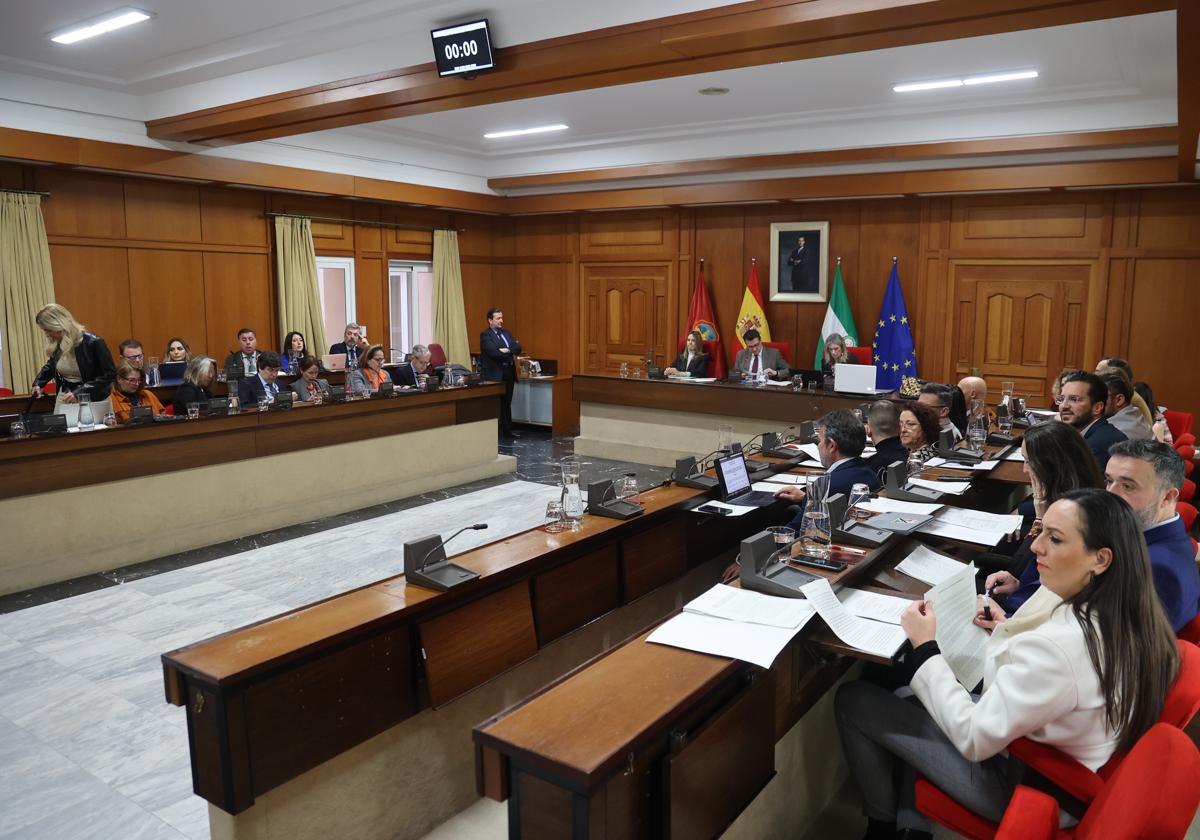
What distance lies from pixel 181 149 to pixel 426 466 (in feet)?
11.9

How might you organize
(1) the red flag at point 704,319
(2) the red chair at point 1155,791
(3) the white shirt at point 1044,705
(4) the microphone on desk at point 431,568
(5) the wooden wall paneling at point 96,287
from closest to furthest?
Result: (2) the red chair at point 1155,791 → (3) the white shirt at point 1044,705 → (4) the microphone on desk at point 431,568 → (5) the wooden wall paneling at point 96,287 → (1) the red flag at point 704,319

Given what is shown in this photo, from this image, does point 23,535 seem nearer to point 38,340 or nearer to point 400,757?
point 38,340

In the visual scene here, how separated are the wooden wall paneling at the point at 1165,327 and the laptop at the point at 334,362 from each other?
26.1 ft

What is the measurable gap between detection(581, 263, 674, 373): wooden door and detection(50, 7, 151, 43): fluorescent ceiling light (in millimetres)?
6730

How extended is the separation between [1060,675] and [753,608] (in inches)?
29.9

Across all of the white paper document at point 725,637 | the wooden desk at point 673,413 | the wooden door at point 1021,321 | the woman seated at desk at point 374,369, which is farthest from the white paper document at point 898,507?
the wooden door at point 1021,321

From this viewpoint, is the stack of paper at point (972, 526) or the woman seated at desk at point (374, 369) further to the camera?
the woman seated at desk at point (374, 369)

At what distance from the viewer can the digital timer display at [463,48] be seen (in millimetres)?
4805

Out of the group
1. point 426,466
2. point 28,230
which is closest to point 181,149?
point 28,230

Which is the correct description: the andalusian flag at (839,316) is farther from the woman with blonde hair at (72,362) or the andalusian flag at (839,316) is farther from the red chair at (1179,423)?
the woman with blonde hair at (72,362)

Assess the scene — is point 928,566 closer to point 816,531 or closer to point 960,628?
point 816,531

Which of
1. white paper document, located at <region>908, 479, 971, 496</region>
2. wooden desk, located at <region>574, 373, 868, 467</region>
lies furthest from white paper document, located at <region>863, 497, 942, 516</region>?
wooden desk, located at <region>574, 373, 868, 467</region>

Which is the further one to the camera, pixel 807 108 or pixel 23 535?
pixel 807 108

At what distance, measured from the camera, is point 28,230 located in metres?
7.24
